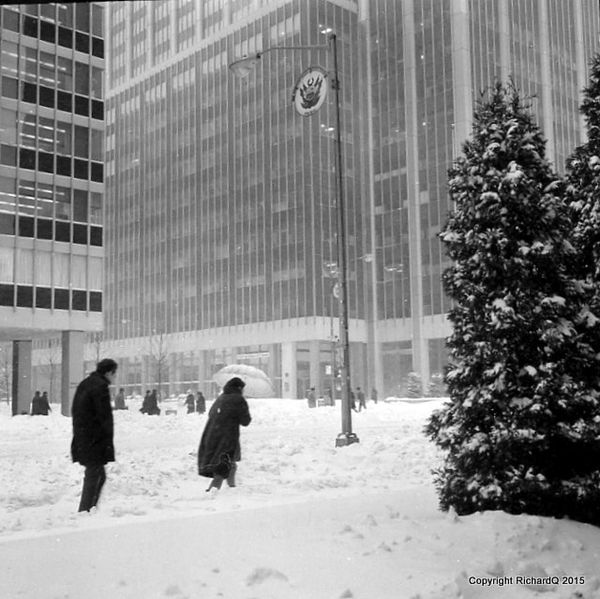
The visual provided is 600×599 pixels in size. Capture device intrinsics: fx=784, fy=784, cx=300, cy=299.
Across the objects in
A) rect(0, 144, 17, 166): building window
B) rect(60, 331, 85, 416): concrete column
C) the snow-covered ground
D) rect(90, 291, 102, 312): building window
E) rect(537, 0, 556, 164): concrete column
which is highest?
rect(537, 0, 556, 164): concrete column

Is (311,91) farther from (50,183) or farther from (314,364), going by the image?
(314,364)

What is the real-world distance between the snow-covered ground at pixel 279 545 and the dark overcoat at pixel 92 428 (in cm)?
65

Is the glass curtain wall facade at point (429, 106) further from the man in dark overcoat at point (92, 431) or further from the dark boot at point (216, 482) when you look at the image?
the man in dark overcoat at point (92, 431)

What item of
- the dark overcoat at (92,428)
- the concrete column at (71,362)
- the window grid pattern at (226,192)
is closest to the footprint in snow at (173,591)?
→ the dark overcoat at (92,428)

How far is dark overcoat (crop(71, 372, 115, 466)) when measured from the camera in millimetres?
8578

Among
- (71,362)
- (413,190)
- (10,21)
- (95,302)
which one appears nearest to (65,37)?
(10,21)

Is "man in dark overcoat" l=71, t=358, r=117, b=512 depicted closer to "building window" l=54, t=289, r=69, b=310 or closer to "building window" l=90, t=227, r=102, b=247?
"building window" l=54, t=289, r=69, b=310

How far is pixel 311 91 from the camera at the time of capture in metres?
19.8

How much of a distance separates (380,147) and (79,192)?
39.9 meters

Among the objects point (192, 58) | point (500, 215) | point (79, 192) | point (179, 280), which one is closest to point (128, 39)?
point (192, 58)

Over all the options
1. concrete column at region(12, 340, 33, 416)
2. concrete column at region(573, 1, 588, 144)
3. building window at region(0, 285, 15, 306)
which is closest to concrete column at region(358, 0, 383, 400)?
concrete column at region(573, 1, 588, 144)

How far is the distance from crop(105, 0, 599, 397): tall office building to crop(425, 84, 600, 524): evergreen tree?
5331 cm

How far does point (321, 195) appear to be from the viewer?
241ft

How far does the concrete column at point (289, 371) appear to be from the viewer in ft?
235
